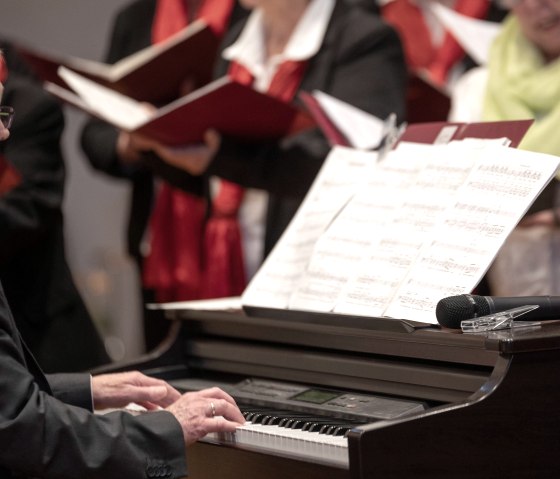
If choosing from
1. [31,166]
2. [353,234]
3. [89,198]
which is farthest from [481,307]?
[89,198]

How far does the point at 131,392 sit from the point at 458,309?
0.65m

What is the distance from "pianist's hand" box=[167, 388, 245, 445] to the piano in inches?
1.6

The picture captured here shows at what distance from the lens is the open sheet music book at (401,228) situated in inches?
76.2

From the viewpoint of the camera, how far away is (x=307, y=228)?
92.4 inches

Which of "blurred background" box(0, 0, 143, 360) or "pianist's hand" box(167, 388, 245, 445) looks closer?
"pianist's hand" box(167, 388, 245, 445)

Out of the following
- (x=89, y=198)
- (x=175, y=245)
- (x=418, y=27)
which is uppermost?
(x=418, y=27)

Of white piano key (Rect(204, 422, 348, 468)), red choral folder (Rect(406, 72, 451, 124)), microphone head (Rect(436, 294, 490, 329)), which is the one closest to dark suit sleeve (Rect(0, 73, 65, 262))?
red choral folder (Rect(406, 72, 451, 124))

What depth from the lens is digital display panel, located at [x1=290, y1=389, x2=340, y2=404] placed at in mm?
2009

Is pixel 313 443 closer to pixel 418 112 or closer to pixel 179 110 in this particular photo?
pixel 179 110

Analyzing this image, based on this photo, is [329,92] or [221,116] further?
[329,92]

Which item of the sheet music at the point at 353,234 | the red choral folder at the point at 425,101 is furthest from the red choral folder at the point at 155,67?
the sheet music at the point at 353,234

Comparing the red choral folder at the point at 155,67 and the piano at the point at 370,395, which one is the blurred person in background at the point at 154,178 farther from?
the piano at the point at 370,395

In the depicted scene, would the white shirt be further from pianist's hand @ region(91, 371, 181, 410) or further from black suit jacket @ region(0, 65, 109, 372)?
pianist's hand @ region(91, 371, 181, 410)

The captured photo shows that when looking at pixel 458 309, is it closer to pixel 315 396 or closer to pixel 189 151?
pixel 315 396
